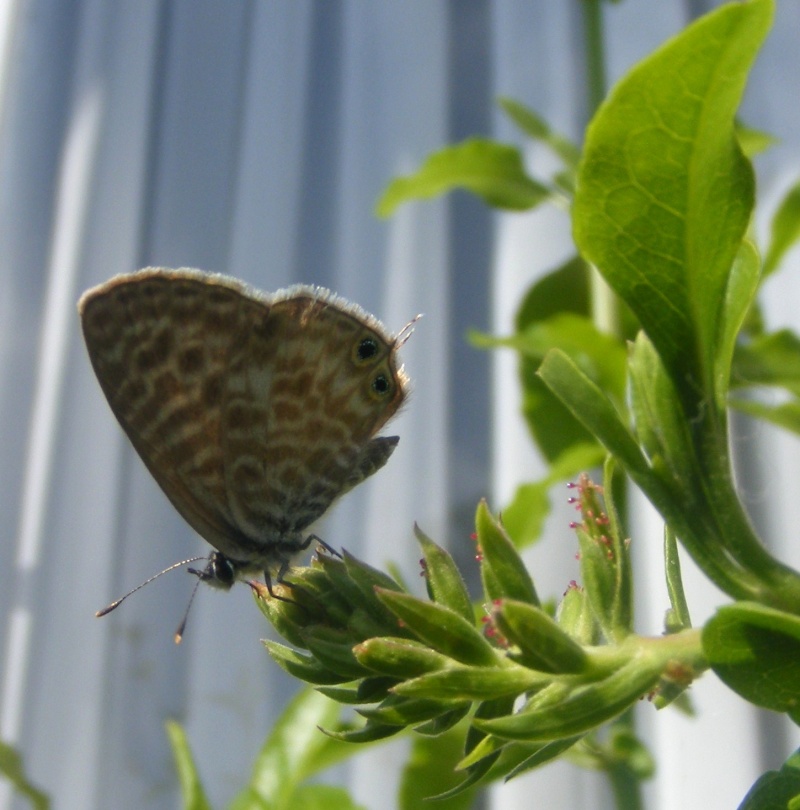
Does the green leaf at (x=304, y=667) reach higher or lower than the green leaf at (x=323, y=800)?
higher

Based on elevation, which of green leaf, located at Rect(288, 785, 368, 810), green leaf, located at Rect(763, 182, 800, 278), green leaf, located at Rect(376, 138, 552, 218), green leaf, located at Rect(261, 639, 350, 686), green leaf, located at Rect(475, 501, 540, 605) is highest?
green leaf, located at Rect(376, 138, 552, 218)

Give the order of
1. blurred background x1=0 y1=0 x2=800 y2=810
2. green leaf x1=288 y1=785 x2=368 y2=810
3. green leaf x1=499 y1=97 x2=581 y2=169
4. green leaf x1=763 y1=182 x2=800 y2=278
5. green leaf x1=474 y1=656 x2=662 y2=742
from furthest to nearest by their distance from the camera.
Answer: blurred background x1=0 y1=0 x2=800 y2=810 → green leaf x1=499 y1=97 x2=581 y2=169 → green leaf x1=763 y1=182 x2=800 y2=278 → green leaf x1=288 y1=785 x2=368 y2=810 → green leaf x1=474 y1=656 x2=662 y2=742

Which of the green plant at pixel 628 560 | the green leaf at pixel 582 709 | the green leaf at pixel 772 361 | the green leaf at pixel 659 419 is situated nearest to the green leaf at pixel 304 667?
the green plant at pixel 628 560

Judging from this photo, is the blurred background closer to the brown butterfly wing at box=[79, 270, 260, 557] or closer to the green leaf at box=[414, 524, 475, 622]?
the brown butterfly wing at box=[79, 270, 260, 557]

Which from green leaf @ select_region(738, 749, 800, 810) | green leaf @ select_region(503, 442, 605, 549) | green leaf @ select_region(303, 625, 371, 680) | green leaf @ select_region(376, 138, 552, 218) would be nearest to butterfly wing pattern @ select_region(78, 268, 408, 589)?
green leaf @ select_region(503, 442, 605, 549)

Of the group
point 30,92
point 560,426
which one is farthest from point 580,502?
point 30,92

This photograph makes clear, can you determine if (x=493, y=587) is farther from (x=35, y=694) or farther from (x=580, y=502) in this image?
(x=35, y=694)

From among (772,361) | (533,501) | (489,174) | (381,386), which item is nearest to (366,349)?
(381,386)

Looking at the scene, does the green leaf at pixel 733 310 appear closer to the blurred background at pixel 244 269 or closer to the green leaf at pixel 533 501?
the green leaf at pixel 533 501
